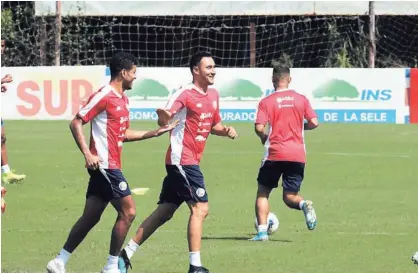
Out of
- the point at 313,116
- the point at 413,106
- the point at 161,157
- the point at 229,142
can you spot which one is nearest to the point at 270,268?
the point at 313,116

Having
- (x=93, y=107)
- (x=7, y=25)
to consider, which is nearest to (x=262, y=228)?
(x=93, y=107)

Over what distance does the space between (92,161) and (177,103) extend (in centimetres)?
106

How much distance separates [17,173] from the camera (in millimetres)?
18438

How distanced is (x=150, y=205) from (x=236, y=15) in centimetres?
2192

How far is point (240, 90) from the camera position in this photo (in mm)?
29906

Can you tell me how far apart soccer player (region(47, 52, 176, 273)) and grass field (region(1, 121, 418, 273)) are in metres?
0.51

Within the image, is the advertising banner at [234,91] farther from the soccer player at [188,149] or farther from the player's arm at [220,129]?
the soccer player at [188,149]

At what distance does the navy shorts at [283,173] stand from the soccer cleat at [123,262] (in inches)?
100.0

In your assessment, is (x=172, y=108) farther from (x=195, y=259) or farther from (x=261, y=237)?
(x=261, y=237)

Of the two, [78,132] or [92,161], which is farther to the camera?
[78,132]

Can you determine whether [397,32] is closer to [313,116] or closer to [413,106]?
[413,106]

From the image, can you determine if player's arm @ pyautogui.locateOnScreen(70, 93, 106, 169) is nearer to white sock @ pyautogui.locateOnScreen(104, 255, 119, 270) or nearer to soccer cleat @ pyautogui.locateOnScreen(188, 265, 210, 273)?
white sock @ pyautogui.locateOnScreen(104, 255, 119, 270)

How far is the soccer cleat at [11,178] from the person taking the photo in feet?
54.9

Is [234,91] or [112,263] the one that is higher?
[234,91]
